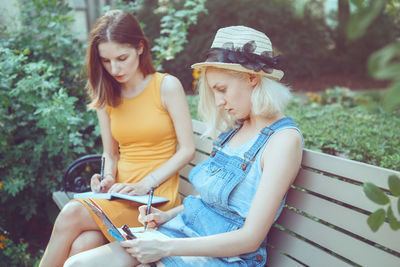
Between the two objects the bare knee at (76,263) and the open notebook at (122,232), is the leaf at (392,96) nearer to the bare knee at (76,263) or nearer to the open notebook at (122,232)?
the open notebook at (122,232)

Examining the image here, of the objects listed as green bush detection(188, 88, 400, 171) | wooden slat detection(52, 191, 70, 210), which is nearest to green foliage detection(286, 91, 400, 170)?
green bush detection(188, 88, 400, 171)

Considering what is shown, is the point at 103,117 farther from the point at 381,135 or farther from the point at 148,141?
the point at 381,135

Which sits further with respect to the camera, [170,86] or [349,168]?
[170,86]

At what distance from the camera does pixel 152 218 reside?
1.97 meters

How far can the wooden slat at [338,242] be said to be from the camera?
60.2 inches

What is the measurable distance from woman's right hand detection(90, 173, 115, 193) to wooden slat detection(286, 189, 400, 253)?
118cm

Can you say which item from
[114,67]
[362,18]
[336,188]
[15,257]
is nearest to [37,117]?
[15,257]

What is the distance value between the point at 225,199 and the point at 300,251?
45 cm

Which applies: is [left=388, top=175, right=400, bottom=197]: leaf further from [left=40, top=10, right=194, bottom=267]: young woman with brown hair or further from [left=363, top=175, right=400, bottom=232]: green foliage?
[left=40, top=10, right=194, bottom=267]: young woman with brown hair

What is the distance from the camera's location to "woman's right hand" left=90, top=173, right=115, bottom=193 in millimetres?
2494

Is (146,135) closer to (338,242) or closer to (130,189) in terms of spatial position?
(130,189)

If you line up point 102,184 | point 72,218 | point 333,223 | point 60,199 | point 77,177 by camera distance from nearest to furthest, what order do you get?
1. point 333,223
2. point 72,218
3. point 102,184
4. point 60,199
5. point 77,177

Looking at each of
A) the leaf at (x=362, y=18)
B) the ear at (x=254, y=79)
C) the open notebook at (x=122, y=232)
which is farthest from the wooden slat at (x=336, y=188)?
the leaf at (x=362, y=18)

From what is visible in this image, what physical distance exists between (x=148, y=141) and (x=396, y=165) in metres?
1.49
